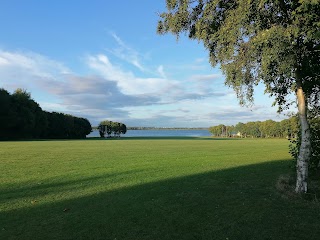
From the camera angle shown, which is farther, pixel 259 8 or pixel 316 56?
pixel 316 56

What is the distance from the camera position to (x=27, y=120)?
90.6m

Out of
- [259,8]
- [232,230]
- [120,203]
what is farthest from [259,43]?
[120,203]

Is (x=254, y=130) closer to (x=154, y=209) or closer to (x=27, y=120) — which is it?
(x=27, y=120)

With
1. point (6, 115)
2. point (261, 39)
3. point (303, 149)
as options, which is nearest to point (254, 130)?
point (6, 115)

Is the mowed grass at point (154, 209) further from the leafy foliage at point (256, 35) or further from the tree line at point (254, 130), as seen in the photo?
the tree line at point (254, 130)

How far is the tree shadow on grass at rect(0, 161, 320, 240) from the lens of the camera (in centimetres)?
685

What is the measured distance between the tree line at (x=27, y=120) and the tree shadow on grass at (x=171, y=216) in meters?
83.4

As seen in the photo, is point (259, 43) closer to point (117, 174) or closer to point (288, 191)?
point (288, 191)

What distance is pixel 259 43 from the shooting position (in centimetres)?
830

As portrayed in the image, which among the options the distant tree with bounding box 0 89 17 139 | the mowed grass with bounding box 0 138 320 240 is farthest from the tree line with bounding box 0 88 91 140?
the mowed grass with bounding box 0 138 320 240

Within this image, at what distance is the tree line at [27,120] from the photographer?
87375 millimetres

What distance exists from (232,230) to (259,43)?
173 inches

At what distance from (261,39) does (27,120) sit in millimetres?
90482

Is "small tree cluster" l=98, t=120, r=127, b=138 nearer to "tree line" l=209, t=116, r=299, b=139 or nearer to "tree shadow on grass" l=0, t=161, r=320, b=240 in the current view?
"tree line" l=209, t=116, r=299, b=139
